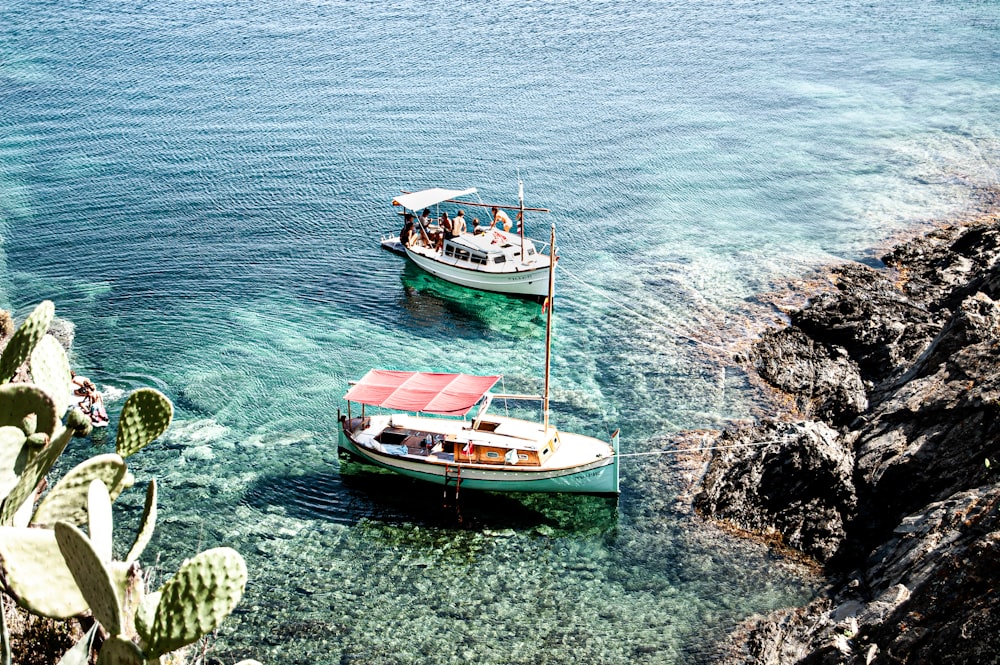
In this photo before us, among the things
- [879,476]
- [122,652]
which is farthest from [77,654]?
[879,476]

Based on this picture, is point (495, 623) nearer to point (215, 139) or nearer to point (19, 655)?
point (19, 655)

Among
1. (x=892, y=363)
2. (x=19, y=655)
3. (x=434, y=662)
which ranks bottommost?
(x=434, y=662)

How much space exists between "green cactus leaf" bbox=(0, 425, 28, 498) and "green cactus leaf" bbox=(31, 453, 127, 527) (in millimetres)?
578

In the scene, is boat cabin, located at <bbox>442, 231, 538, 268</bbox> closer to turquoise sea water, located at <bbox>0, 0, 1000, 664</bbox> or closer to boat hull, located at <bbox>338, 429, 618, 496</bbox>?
turquoise sea water, located at <bbox>0, 0, 1000, 664</bbox>

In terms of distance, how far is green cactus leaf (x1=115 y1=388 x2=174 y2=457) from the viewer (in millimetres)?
11711

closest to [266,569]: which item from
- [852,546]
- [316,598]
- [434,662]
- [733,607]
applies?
[316,598]

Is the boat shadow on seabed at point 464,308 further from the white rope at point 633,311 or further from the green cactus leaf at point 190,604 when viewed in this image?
the green cactus leaf at point 190,604

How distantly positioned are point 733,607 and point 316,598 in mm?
11932

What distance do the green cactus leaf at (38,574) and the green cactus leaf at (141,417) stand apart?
7.27ft

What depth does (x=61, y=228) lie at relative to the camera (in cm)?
5103

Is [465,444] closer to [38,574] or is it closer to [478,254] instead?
[478,254]

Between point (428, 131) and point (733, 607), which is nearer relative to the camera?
point (733, 607)

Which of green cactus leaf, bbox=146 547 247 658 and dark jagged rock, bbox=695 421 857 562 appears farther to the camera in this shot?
dark jagged rock, bbox=695 421 857 562

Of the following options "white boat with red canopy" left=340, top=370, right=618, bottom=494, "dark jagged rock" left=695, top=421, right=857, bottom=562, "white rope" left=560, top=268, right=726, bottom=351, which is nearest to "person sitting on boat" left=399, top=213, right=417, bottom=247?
"white rope" left=560, top=268, right=726, bottom=351
